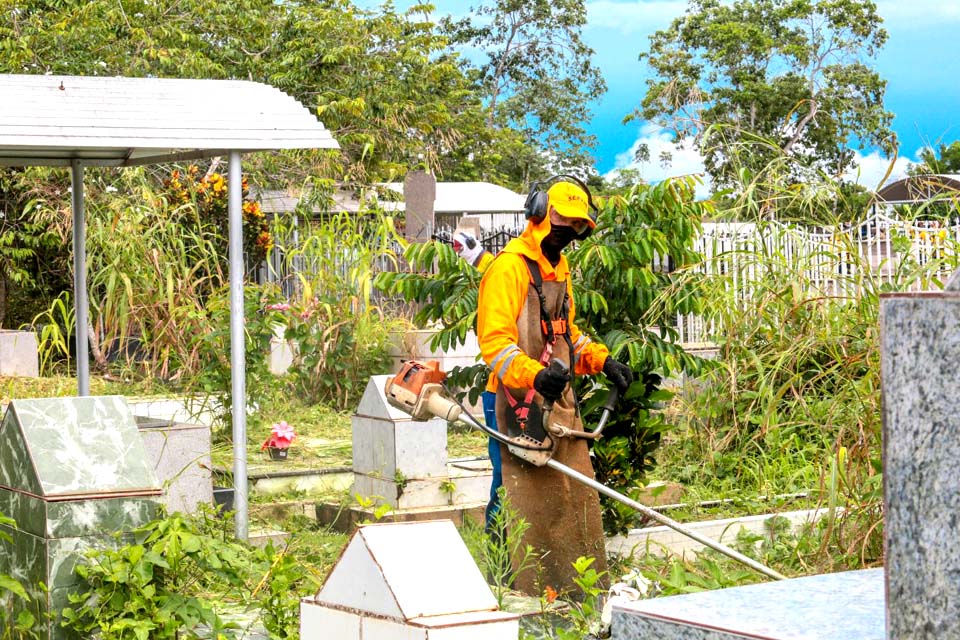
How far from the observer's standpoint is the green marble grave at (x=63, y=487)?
4.20 m

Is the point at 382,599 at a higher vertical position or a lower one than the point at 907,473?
lower

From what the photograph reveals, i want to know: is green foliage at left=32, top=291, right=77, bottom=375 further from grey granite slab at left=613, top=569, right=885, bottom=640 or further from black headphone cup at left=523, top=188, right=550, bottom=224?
grey granite slab at left=613, top=569, right=885, bottom=640

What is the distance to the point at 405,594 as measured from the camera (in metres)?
2.49

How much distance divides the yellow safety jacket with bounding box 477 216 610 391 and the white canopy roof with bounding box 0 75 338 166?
174 cm

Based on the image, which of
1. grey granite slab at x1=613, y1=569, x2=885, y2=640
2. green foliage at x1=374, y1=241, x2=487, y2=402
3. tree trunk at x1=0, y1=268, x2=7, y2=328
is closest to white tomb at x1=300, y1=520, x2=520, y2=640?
grey granite slab at x1=613, y1=569, x2=885, y2=640

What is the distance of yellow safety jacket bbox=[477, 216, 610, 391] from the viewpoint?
5.49 metres

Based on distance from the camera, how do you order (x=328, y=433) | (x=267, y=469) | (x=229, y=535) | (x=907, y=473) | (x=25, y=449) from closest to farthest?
(x=907, y=473) < (x=25, y=449) < (x=229, y=535) < (x=267, y=469) < (x=328, y=433)

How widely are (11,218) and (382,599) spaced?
1645cm

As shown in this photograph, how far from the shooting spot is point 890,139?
739cm

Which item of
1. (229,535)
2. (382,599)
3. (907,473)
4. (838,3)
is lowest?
(229,535)

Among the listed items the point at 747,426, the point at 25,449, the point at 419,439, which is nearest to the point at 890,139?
the point at 747,426

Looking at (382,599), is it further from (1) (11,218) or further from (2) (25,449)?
(1) (11,218)

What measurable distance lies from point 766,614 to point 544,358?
3532mm

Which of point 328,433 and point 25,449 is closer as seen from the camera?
point 25,449
